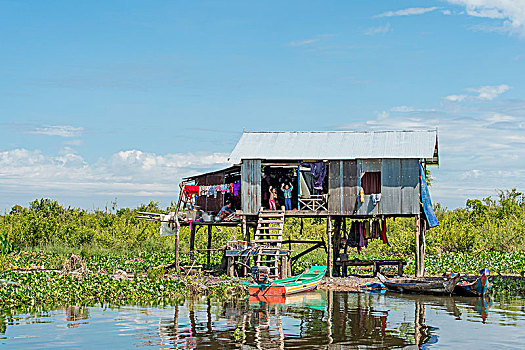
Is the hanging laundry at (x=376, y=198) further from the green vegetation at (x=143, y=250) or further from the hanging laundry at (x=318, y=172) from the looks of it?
the green vegetation at (x=143, y=250)

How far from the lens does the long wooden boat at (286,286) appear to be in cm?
2086

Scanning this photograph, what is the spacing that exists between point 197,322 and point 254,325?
1.49 meters

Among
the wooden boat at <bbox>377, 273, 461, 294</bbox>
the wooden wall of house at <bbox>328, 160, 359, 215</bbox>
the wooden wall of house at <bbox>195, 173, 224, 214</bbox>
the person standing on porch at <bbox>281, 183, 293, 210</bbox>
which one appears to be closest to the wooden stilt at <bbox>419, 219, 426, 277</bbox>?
the wooden boat at <bbox>377, 273, 461, 294</bbox>

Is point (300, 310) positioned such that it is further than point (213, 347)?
Yes

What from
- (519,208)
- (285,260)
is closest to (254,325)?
(285,260)

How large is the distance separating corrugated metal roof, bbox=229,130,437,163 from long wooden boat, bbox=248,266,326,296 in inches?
194

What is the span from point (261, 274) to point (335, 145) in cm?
742

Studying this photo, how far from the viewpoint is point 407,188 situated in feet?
81.5

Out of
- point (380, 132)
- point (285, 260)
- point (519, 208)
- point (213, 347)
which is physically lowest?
point (213, 347)

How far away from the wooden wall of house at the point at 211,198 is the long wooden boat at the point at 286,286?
5.61 meters

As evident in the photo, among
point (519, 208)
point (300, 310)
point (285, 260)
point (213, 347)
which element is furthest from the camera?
point (519, 208)

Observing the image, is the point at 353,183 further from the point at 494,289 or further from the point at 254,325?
the point at 254,325

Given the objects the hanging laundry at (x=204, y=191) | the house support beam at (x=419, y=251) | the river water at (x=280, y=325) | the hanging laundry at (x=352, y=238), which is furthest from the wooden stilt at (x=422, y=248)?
the hanging laundry at (x=204, y=191)

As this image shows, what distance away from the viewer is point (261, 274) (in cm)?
2097
